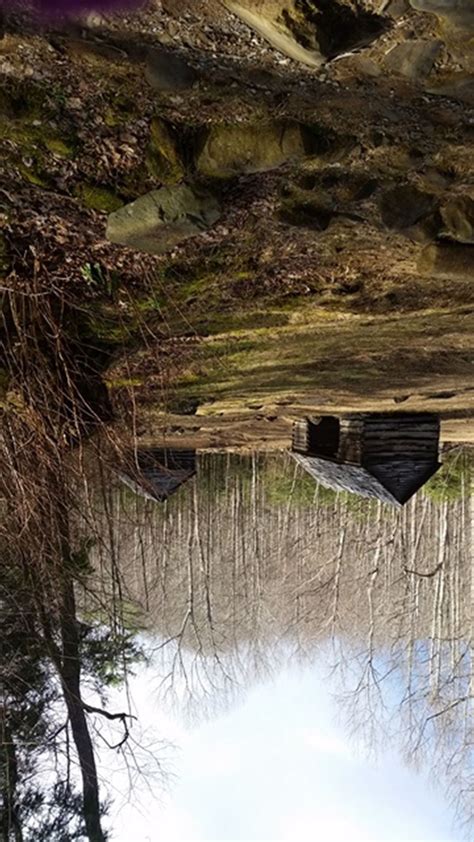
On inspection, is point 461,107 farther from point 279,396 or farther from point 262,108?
point 279,396

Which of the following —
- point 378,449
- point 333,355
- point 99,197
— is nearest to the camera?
point 99,197

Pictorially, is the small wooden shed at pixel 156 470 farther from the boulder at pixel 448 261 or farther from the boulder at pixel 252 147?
the boulder at pixel 252 147

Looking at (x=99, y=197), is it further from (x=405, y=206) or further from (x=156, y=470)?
(x=156, y=470)

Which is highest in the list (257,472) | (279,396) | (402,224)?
(402,224)

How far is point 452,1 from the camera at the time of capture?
91cm

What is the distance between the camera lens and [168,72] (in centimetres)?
117

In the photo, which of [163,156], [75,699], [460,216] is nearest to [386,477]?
[460,216]

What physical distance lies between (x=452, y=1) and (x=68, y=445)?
89.5 inches

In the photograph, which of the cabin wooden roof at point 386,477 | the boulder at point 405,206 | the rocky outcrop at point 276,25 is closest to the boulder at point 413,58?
the rocky outcrop at point 276,25

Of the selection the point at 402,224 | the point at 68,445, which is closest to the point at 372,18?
the point at 402,224

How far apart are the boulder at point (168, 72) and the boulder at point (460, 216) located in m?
0.56

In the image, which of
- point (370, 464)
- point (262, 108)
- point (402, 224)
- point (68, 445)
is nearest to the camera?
point (262, 108)

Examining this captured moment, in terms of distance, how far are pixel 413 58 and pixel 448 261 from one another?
612 millimetres

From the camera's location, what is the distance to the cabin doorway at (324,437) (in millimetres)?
4340
